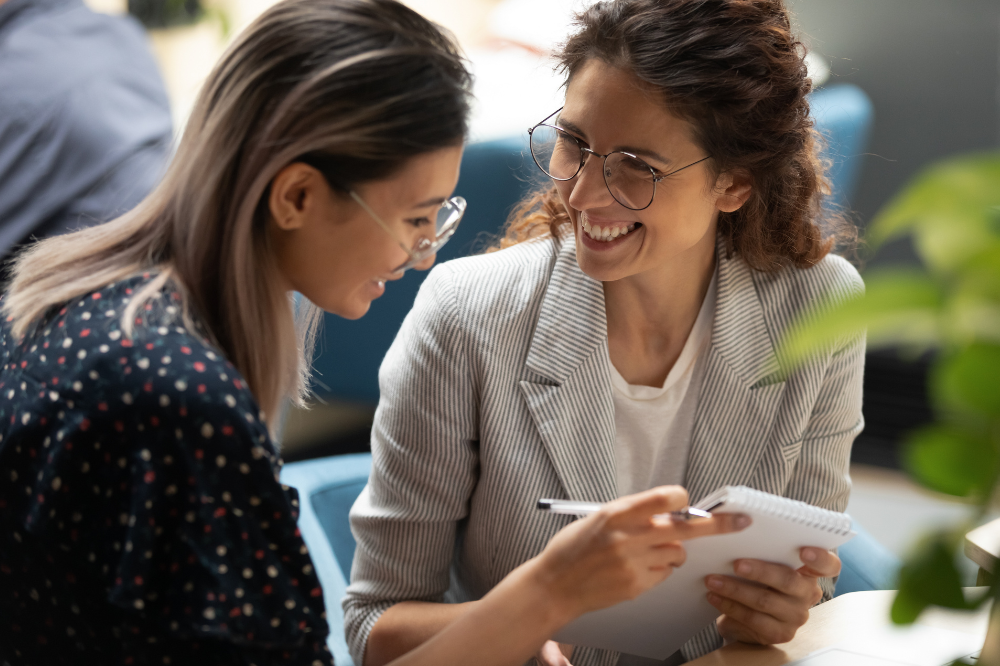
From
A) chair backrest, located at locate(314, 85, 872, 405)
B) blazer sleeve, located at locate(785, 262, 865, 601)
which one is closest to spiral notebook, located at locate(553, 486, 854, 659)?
blazer sleeve, located at locate(785, 262, 865, 601)

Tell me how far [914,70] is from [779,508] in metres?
2.30

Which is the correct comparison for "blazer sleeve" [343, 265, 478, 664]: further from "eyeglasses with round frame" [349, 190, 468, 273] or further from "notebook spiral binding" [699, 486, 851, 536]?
"notebook spiral binding" [699, 486, 851, 536]

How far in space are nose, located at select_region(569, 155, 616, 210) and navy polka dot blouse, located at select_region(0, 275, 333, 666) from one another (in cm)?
50

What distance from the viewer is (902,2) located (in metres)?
2.64

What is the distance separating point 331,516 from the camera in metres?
1.57

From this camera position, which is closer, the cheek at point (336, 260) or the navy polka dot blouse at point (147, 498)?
the navy polka dot blouse at point (147, 498)

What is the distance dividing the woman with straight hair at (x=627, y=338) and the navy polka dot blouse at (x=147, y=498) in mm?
363

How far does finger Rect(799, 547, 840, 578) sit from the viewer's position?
896 mm

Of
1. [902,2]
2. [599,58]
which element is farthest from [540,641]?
[902,2]

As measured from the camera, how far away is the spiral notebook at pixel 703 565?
2.66 feet

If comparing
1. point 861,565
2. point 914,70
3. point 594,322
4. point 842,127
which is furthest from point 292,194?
point 914,70

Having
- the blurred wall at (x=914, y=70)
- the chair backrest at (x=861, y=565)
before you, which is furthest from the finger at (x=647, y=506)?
the blurred wall at (x=914, y=70)

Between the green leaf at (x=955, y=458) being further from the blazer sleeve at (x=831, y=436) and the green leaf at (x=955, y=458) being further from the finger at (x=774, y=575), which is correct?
the blazer sleeve at (x=831, y=436)

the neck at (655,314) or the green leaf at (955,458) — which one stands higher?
the green leaf at (955,458)
